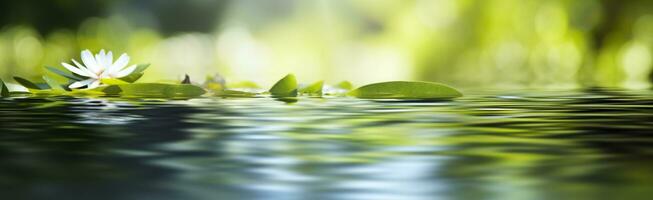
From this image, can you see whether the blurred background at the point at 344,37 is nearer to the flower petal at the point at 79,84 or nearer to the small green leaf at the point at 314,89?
the small green leaf at the point at 314,89

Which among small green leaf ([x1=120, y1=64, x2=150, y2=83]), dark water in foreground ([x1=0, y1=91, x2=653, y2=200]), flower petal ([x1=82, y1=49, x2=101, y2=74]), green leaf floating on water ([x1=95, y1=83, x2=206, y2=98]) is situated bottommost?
dark water in foreground ([x1=0, y1=91, x2=653, y2=200])

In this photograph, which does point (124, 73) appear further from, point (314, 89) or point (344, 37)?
point (344, 37)

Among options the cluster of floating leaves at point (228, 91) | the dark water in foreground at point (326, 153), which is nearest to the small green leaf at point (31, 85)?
the cluster of floating leaves at point (228, 91)

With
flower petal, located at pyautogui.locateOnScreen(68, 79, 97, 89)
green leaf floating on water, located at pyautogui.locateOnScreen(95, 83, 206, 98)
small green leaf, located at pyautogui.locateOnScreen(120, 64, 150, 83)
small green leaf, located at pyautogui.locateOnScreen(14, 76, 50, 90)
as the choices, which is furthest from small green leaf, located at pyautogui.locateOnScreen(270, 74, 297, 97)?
small green leaf, located at pyautogui.locateOnScreen(14, 76, 50, 90)

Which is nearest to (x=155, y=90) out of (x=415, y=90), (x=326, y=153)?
(x=415, y=90)

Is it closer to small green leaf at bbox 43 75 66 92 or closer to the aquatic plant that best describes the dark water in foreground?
the aquatic plant

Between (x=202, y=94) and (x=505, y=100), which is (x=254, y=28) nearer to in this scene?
(x=202, y=94)
